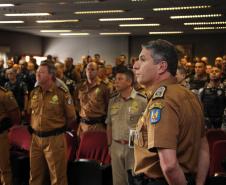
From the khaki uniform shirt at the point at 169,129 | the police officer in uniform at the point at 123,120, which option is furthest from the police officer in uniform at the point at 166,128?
the police officer in uniform at the point at 123,120

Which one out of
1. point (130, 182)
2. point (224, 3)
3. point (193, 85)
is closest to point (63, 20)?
point (224, 3)

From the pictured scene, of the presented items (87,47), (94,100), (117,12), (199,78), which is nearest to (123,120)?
(94,100)

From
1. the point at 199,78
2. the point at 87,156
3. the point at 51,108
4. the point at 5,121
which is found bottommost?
the point at 87,156

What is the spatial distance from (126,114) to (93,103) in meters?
1.65

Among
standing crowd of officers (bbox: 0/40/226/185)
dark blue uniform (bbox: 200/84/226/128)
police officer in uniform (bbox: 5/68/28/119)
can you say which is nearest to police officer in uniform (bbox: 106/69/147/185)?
standing crowd of officers (bbox: 0/40/226/185)

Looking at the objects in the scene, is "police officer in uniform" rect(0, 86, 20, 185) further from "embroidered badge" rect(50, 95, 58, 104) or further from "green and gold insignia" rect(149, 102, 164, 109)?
"green and gold insignia" rect(149, 102, 164, 109)

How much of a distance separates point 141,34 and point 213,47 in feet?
10.7

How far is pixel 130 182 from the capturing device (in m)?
2.39

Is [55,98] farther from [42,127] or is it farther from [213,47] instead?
[213,47]

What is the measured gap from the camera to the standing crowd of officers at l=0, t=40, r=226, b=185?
2.10 m

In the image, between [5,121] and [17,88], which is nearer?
[5,121]

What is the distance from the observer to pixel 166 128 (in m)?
2.03

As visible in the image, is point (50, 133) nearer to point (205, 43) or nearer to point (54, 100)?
point (54, 100)

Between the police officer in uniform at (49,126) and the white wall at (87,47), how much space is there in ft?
46.8
